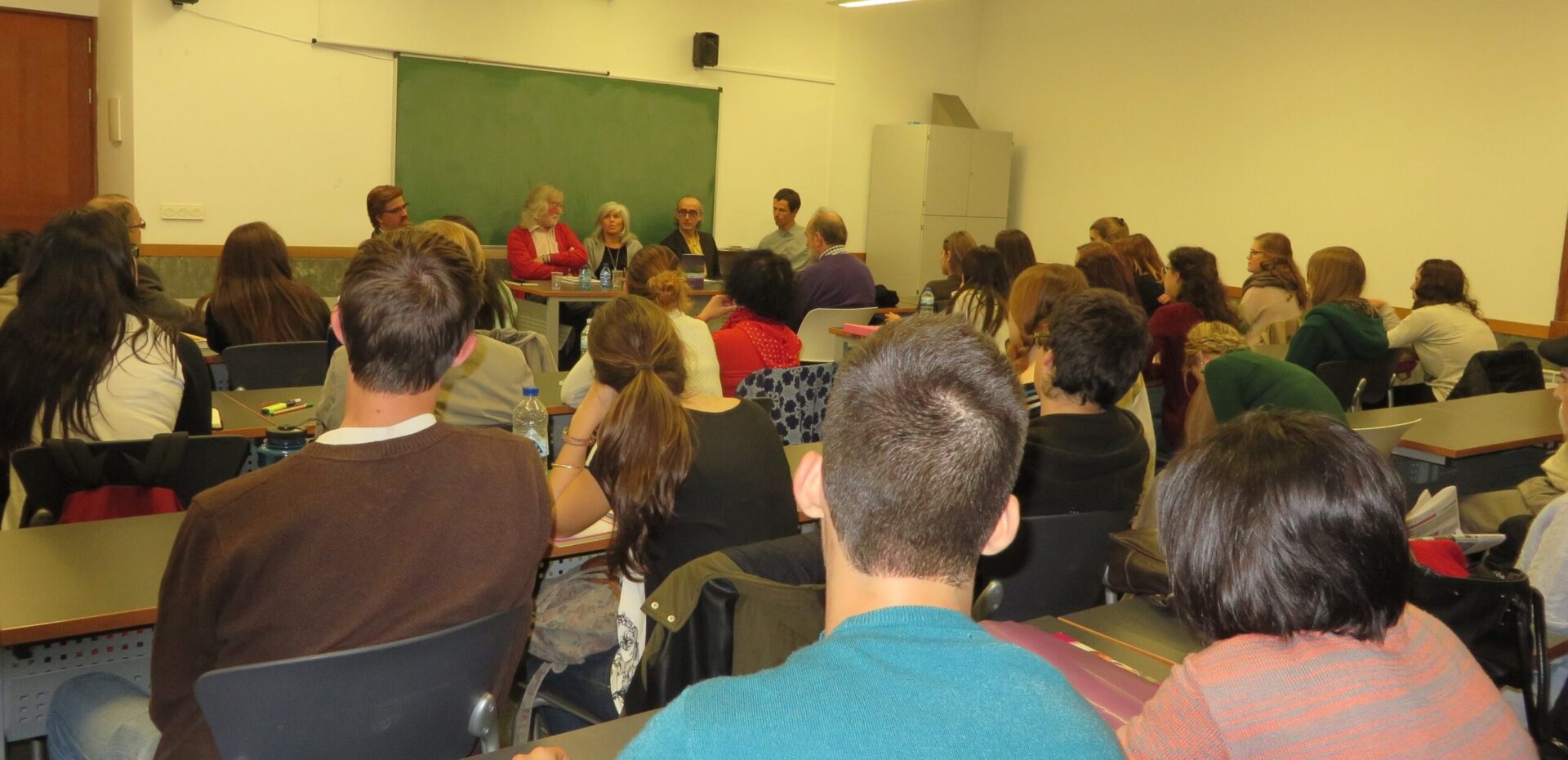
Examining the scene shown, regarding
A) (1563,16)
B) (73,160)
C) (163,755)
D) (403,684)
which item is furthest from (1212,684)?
(73,160)

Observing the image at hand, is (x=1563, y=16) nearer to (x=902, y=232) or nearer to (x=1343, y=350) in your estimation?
(x=1343, y=350)

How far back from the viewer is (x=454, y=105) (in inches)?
304

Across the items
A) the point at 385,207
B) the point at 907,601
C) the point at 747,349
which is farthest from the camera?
the point at 385,207

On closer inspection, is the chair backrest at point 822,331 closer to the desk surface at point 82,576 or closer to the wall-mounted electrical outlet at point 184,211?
the wall-mounted electrical outlet at point 184,211

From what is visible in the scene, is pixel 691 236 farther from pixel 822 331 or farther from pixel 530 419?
pixel 530 419

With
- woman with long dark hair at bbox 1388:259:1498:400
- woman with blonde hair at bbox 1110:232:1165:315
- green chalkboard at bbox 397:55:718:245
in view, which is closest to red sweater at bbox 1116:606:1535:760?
woman with long dark hair at bbox 1388:259:1498:400

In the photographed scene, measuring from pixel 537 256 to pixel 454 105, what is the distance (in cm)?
112

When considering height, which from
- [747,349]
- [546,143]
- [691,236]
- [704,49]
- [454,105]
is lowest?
[747,349]

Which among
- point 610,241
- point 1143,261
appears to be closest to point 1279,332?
point 1143,261

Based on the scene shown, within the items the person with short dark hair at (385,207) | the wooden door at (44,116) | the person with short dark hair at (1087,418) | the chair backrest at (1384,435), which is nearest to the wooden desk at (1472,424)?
the chair backrest at (1384,435)

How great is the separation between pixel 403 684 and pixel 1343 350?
15.0 feet

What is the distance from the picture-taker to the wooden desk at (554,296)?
694cm

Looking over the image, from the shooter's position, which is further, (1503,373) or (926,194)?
(926,194)

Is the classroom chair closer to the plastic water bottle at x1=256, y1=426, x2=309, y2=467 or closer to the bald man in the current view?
the plastic water bottle at x1=256, y1=426, x2=309, y2=467
